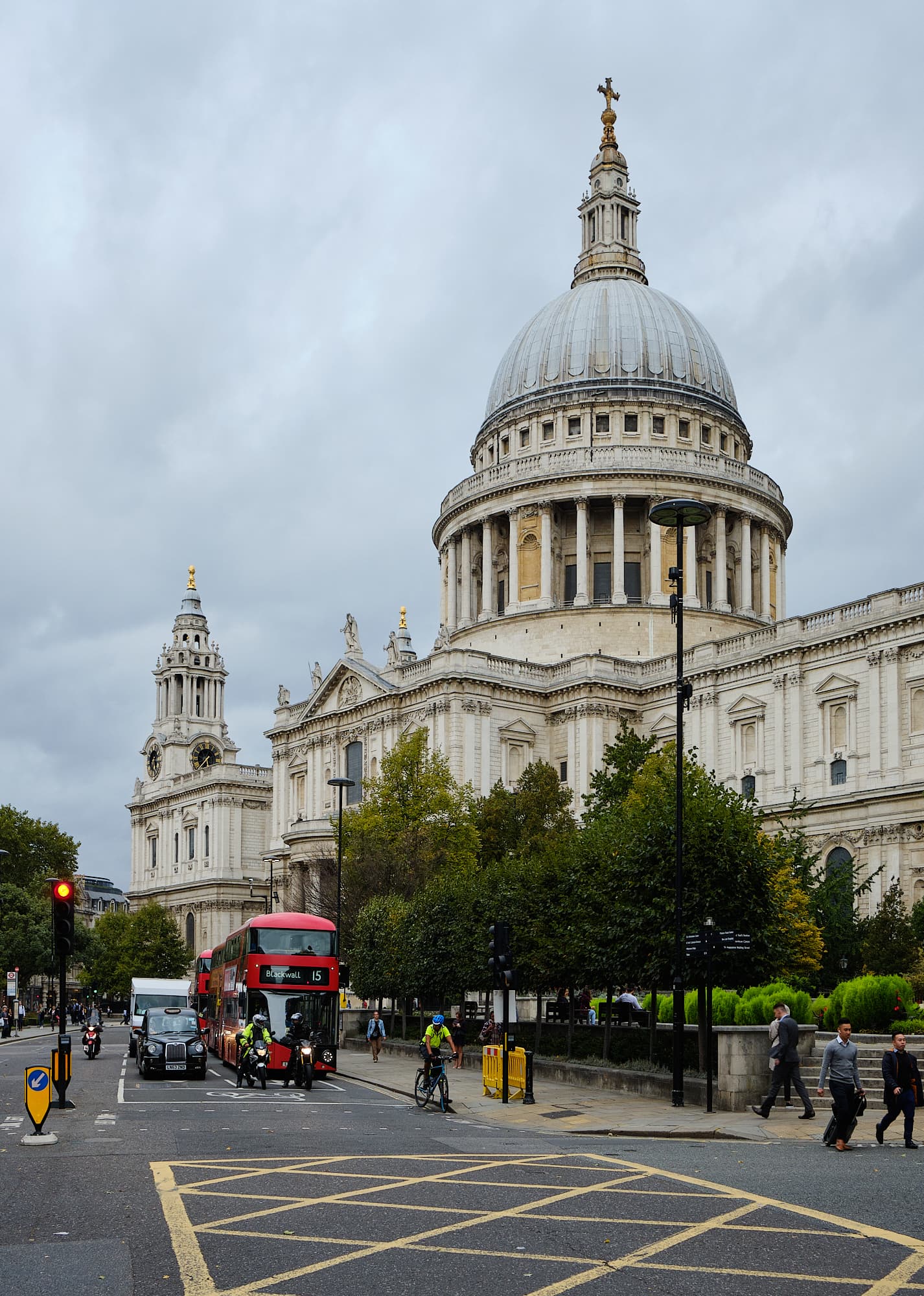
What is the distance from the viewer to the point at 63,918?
26.3 m

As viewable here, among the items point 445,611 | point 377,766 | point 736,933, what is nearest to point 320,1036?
point 736,933

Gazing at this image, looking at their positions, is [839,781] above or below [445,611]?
below

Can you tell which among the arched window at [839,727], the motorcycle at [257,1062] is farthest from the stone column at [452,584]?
the motorcycle at [257,1062]

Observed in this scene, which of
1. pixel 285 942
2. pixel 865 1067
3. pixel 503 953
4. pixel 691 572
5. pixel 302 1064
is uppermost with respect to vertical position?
pixel 691 572

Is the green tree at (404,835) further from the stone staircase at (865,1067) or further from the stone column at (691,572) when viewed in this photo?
the stone staircase at (865,1067)

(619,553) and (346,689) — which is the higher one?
(619,553)

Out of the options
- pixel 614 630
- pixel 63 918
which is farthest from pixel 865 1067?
pixel 614 630

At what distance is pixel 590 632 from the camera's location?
8662 cm

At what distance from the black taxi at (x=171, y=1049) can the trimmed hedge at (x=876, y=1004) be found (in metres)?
16.2

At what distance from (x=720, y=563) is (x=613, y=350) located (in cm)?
1601

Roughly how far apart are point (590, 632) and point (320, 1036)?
50.3 metres

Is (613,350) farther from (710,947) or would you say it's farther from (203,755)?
(710,947)

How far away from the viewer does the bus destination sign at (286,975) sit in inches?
1534

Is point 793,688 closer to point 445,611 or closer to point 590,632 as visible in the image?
point 590,632
